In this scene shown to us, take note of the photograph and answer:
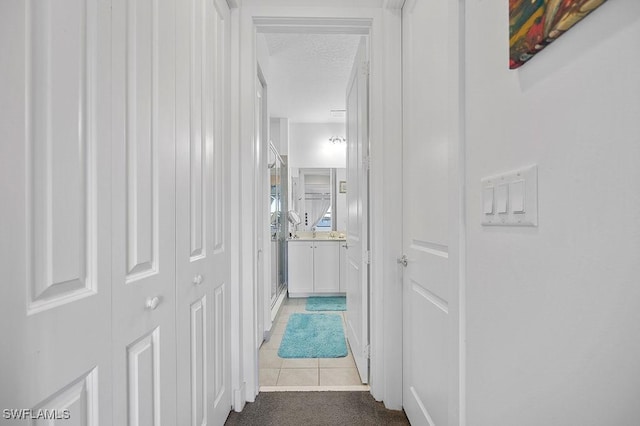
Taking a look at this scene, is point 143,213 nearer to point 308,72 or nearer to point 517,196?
point 517,196

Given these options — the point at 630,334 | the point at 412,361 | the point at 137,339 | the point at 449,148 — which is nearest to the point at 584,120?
the point at 630,334

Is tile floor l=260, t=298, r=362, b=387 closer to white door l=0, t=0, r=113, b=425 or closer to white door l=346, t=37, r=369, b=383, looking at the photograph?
white door l=346, t=37, r=369, b=383

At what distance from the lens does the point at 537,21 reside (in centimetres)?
60

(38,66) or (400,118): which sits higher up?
(400,118)

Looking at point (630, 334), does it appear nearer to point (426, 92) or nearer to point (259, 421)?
point (426, 92)

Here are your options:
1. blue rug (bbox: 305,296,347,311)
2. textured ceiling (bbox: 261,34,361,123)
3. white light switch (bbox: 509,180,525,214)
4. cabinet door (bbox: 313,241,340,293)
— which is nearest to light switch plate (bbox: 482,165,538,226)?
white light switch (bbox: 509,180,525,214)

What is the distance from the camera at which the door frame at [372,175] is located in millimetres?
1812

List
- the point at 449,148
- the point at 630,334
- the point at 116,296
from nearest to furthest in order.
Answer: the point at 630,334 < the point at 116,296 < the point at 449,148

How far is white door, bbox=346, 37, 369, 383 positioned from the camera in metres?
2.04

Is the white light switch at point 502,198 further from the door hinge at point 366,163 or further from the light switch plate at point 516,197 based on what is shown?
the door hinge at point 366,163

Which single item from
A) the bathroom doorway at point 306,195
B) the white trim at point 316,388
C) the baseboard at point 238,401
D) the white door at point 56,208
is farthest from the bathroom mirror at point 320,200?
the white door at point 56,208

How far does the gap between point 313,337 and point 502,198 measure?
2.54 metres

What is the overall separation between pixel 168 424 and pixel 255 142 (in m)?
1.47

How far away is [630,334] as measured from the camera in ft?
1.45
